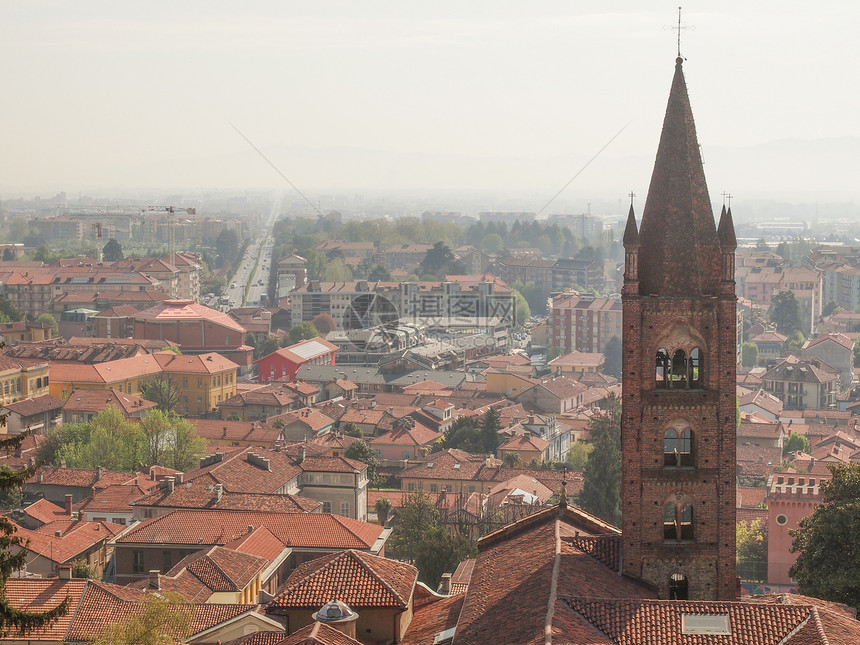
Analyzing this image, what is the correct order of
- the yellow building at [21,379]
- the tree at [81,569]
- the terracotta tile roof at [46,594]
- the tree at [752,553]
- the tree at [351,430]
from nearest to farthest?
the terracotta tile roof at [46,594]
the tree at [81,569]
the tree at [752,553]
the tree at [351,430]
the yellow building at [21,379]

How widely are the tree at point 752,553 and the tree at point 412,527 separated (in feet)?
30.2

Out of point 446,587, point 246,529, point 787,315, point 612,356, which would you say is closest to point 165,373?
point 612,356

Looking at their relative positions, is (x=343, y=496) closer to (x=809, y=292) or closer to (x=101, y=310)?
(x=101, y=310)

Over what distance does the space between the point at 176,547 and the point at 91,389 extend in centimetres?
3303

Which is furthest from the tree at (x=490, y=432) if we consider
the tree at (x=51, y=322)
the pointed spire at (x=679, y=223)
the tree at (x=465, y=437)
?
the tree at (x=51, y=322)

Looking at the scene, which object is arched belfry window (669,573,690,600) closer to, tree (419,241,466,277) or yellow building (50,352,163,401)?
yellow building (50,352,163,401)

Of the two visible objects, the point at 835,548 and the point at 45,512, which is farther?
the point at 45,512

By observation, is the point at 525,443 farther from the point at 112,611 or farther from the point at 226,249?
the point at 226,249

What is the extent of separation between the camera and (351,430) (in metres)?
58.8

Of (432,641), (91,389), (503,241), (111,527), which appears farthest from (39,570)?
(503,241)

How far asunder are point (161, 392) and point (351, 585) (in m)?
46.6

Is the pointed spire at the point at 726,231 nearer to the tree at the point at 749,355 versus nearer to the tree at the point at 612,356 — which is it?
the tree at the point at 612,356

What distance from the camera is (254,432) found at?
56875mm

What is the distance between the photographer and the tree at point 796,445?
59.5 metres
